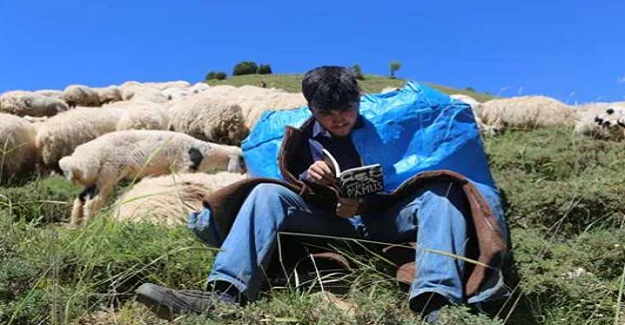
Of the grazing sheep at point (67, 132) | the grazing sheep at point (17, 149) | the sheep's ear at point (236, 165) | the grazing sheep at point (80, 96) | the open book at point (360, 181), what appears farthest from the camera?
the grazing sheep at point (80, 96)

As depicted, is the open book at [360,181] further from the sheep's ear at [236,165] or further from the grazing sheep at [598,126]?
the grazing sheep at [598,126]

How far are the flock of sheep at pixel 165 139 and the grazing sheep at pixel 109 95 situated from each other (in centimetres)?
664

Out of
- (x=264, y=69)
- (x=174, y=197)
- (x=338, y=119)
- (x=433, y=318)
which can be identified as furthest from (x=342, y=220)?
(x=264, y=69)

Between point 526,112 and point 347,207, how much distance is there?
7.98 metres

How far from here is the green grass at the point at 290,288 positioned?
3109mm

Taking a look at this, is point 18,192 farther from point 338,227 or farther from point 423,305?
point 423,305

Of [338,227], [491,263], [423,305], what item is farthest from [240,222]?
[491,263]

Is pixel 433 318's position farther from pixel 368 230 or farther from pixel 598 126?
pixel 598 126

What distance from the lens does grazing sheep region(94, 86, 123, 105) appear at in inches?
717

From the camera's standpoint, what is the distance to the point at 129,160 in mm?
7945

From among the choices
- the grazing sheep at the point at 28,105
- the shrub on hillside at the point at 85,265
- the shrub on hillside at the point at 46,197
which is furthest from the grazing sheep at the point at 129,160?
the grazing sheep at the point at 28,105

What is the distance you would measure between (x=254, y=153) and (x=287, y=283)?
1230 millimetres

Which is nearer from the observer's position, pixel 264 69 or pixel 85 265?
pixel 85 265

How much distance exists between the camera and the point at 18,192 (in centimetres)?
696
